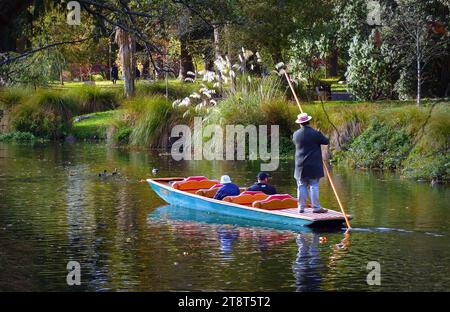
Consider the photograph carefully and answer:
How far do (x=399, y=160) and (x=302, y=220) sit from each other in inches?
403

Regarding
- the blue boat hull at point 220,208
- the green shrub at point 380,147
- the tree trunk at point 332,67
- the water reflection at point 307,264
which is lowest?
Result: the water reflection at point 307,264

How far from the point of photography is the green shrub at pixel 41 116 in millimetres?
39438

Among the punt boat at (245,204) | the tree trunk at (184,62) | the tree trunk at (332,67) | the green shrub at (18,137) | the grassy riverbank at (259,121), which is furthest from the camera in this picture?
the tree trunk at (332,67)

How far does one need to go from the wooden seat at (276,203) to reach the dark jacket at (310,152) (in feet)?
2.85

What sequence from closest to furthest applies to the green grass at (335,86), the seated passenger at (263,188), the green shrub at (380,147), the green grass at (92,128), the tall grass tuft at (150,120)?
the seated passenger at (263,188) < the green shrub at (380,147) < the tall grass tuft at (150,120) < the green grass at (92,128) < the green grass at (335,86)

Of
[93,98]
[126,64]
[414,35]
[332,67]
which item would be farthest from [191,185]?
[332,67]

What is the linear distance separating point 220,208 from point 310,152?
250cm

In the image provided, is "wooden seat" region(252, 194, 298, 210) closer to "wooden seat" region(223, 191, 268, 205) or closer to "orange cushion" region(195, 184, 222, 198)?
"wooden seat" region(223, 191, 268, 205)

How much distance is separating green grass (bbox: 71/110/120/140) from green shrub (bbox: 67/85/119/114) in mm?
1688

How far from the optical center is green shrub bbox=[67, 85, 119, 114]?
42.6 meters

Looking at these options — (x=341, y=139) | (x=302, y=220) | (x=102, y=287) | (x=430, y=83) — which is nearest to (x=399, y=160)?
(x=341, y=139)

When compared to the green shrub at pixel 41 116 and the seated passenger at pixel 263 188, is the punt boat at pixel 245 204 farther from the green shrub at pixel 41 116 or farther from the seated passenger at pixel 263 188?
the green shrub at pixel 41 116

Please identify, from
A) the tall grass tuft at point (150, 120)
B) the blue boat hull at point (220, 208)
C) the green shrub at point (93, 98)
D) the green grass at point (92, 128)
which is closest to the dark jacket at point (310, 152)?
the blue boat hull at point (220, 208)
